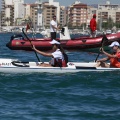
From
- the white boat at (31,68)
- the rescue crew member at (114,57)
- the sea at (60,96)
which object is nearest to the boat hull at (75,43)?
the rescue crew member at (114,57)

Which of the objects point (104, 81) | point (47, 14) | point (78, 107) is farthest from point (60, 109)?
point (47, 14)

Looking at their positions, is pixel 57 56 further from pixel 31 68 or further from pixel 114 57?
pixel 114 57

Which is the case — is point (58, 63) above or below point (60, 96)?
above

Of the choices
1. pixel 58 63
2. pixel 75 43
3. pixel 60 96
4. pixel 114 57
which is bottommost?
pixel 60 96

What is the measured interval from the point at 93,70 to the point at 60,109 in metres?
5.73

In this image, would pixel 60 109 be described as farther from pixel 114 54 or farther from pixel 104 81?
pixel 114 54

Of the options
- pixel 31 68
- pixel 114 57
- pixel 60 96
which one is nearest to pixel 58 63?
pixel 31 68

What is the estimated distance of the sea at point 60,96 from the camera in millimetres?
11539

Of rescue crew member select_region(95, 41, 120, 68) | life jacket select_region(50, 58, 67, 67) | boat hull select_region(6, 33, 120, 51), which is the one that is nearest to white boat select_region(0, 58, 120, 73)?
life jacket select_region(50, 58, 67, 67)

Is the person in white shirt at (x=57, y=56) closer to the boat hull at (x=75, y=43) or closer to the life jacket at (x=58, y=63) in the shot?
the life jacket at (x=58, y=63)

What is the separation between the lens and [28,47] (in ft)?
89.1

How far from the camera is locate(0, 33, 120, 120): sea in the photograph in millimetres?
11539

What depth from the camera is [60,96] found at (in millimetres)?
13586

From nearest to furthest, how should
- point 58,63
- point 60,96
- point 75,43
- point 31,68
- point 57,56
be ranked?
point 60,96 < point 57,56 < point 58,63 < point 31,68 < point 75,43
